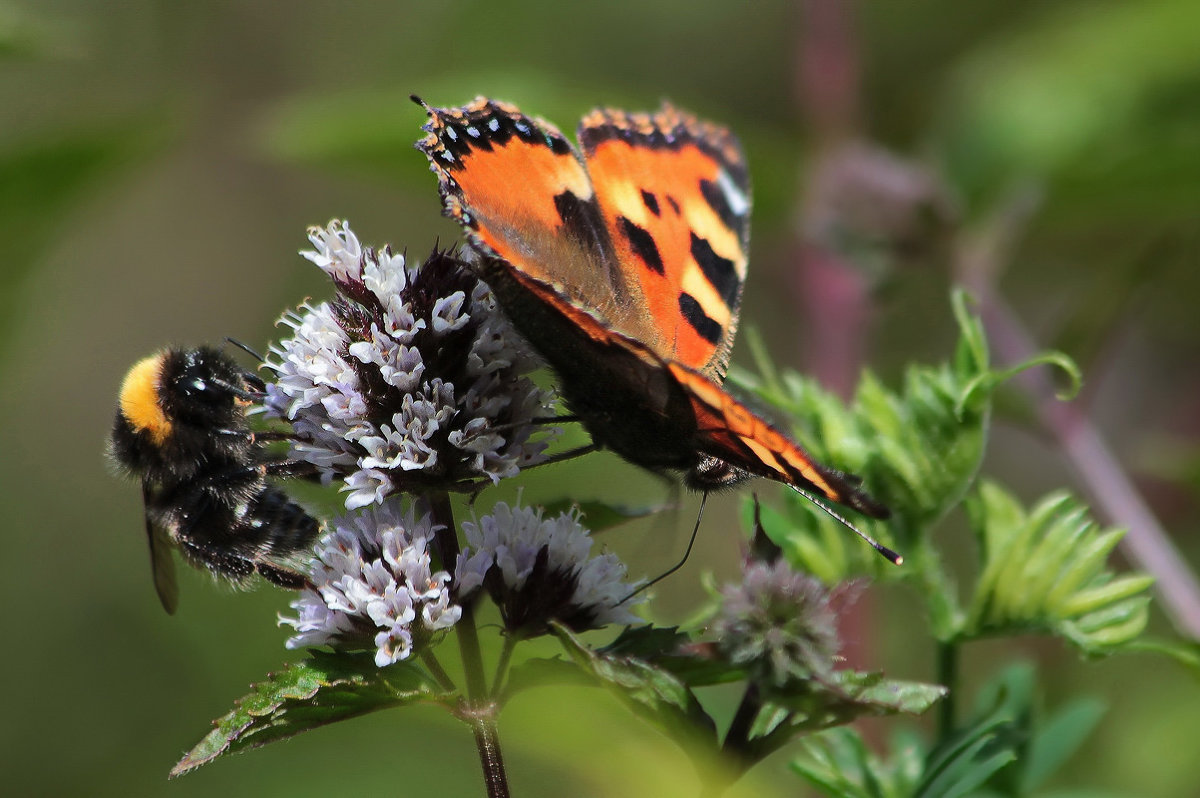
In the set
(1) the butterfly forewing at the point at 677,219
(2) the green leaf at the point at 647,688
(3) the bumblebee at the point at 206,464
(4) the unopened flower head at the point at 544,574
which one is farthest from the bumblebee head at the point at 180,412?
(2) the green leaf at the point at 647,688

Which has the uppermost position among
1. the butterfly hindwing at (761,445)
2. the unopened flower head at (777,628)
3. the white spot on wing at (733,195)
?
the white spot on wing at (733,195)

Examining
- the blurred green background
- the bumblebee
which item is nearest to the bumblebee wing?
the bumblebee

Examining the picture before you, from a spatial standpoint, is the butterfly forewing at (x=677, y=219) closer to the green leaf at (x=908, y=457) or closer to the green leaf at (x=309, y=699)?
the green leaf at (x=908, y=457)

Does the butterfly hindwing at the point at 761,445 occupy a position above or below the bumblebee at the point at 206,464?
below

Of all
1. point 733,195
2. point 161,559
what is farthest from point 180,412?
point 733,195

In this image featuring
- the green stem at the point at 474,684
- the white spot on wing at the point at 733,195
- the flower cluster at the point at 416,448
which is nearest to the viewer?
→ the green stem at the point at 474,684

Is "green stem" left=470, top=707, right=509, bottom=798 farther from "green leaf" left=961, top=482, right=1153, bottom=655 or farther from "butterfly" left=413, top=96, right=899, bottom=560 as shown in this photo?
"green leaf" left=961, top=482, right=1153, bottom=655

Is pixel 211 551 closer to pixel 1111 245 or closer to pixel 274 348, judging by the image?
pixel 274 348
